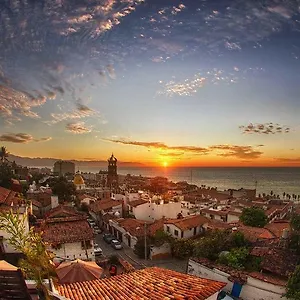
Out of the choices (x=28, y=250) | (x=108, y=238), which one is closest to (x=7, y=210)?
(x=28, y=250)

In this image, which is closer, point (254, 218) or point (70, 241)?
point (70, 241)

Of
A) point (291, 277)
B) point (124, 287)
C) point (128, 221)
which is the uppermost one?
point (124, 287)

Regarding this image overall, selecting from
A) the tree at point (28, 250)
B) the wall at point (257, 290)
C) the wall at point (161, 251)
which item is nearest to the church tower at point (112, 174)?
the wall at point (161, 251)

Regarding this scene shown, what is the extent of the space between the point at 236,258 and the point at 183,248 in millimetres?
9158

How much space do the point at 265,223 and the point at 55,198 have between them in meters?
27.2

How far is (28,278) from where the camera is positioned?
20.1 ft

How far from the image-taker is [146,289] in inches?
337

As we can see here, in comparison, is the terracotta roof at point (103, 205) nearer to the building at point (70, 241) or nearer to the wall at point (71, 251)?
the building at point (70, 241)

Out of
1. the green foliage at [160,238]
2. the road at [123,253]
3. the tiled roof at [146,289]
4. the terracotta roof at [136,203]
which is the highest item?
the tiled roof at [146,289]

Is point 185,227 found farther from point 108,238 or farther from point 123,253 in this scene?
point 108,238

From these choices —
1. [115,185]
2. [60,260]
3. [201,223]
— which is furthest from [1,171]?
[115,185]

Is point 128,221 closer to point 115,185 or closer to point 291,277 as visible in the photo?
point 291,277

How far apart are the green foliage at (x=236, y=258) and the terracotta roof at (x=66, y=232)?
9384mm

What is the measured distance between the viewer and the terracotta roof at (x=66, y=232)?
20.4 metres
